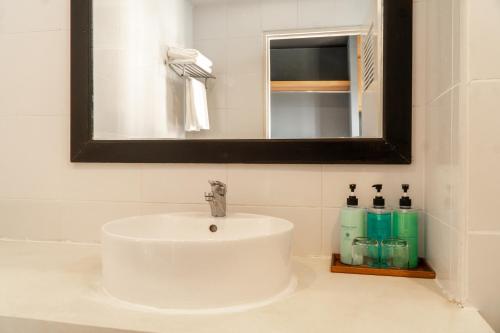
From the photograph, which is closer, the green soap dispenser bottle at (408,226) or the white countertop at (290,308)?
the white countertop at (290,308)

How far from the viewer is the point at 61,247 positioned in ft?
3.79

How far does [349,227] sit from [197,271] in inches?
17.5

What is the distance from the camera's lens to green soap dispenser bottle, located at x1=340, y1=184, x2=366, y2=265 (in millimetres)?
944

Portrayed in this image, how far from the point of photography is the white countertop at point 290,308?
0.62 metres

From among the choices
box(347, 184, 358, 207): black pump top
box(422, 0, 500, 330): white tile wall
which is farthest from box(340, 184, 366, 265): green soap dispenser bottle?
box(422, 0, 500, 330): white tile wall

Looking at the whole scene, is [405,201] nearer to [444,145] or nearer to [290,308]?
[444,145]

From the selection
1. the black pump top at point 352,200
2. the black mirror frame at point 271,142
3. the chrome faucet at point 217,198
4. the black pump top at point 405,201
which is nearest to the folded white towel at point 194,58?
the black mirror frame at point 271,142

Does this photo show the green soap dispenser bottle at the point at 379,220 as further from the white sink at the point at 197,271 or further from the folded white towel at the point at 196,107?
the folded white towel at the point at 196,107

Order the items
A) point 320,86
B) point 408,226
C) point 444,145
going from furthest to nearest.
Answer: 1. point 320,86
2. point 408,226
3. point 444,145

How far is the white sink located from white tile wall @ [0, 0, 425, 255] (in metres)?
0.30

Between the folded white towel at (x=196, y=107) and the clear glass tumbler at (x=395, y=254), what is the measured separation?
606mm

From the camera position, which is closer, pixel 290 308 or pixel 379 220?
pixel 290 308

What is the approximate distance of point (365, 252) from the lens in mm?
931

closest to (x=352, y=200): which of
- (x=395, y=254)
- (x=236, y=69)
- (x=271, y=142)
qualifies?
(x=395, y=254)
